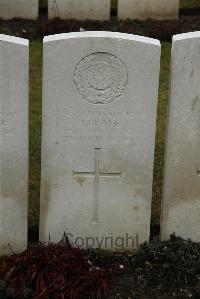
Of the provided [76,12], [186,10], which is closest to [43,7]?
[76,12]

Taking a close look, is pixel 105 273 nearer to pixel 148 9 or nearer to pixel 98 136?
pixel 98 136

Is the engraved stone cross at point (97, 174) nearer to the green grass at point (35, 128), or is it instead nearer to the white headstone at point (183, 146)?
the white headstone at point (183, 146)

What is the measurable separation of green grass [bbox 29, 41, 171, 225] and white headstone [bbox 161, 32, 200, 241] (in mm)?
543

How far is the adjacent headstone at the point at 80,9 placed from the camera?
1191 cm

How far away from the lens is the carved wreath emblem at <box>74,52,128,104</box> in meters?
5.48

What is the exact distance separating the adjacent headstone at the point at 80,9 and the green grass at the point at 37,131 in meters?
1.02

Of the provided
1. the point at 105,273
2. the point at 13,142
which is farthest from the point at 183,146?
the point at 13,142

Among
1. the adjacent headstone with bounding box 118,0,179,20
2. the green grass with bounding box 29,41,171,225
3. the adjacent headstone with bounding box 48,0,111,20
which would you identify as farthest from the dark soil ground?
the adjacent headstone with bounding box 118,0,179,20

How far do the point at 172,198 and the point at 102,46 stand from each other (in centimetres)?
144

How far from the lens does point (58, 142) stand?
5680 mm

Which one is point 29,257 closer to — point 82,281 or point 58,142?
point 82,281

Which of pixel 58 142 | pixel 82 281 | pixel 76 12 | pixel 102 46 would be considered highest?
pixel 76 12

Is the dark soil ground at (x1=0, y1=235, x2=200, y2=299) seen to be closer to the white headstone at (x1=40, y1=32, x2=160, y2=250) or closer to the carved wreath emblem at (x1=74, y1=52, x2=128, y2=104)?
the white headstone at (x1=40, y1=32, x2=160, y2=250)

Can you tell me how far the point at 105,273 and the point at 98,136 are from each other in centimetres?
111
